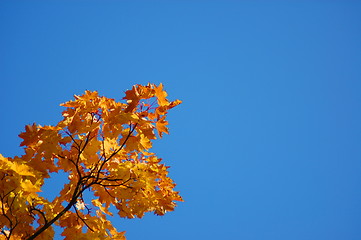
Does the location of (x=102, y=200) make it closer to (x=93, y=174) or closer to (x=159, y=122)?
(x=93, y=174)

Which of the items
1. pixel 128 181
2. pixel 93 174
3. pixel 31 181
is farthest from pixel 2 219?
pixel 128 181

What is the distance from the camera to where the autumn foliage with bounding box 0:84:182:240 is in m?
4.23

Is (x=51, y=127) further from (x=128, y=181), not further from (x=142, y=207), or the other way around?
(x=142, y=207)

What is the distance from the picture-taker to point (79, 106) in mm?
4391

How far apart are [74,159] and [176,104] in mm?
1476

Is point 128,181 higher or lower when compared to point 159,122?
lower

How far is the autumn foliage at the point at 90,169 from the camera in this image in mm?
4234

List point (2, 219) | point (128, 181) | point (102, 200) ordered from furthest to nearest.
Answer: point (102, 200)
point (128, 181)
point (2, 219)

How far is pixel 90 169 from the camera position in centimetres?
473

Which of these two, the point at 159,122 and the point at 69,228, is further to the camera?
the point at 69,228

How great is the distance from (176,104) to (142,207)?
1435 millimetres

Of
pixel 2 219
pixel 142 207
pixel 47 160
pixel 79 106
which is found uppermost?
pixel 79 106

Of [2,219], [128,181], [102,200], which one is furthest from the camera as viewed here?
[102,200]

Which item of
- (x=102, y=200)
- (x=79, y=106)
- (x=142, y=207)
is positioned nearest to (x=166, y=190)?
(x=142, y=207)
